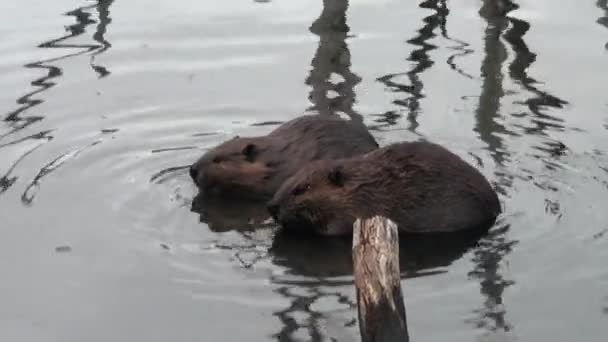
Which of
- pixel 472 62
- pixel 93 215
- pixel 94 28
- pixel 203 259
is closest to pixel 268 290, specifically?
pixel 203 259

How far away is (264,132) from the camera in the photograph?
700cm

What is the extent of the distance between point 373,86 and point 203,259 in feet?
8.86

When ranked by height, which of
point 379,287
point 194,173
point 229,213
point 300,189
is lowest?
point 229,213

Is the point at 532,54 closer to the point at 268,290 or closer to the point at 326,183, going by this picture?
the point at 326,183

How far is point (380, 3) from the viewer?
9.60 meters

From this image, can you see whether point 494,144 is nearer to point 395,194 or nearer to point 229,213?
point 395,194

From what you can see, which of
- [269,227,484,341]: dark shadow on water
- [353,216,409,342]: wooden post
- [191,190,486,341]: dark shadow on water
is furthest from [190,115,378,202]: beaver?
[353,216,409,342]: wooden post

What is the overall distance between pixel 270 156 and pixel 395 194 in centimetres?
80

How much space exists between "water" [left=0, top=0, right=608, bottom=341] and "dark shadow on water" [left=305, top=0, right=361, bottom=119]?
0.8 inches

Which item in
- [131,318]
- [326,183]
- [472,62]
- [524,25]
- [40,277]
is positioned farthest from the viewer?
[524,25]

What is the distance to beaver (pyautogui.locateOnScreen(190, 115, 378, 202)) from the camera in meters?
6.04

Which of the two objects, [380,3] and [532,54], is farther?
[380,3]

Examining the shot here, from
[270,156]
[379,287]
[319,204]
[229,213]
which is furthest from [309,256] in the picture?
[379,287]

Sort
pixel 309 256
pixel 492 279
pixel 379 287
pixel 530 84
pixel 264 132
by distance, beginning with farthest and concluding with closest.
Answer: pixel 530 84, pixel 264 132, pixel 309 256, pixel 492 279, pixel 379 287
